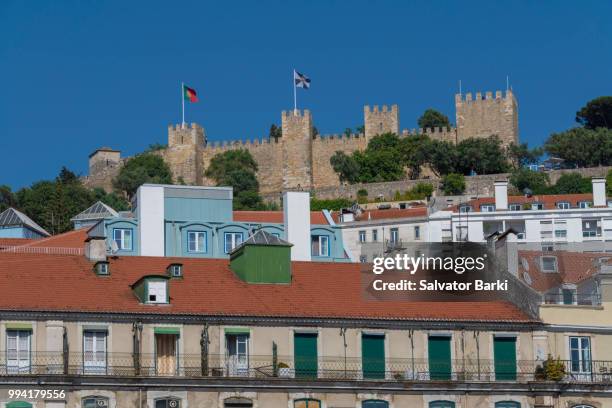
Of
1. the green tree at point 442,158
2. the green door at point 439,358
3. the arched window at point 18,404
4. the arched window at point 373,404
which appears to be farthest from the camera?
the green tree at point 442,158

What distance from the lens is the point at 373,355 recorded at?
58.9m

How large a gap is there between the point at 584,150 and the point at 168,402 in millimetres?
107795

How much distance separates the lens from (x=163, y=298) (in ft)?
189

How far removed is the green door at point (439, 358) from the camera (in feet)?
193

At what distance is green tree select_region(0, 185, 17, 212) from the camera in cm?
14550

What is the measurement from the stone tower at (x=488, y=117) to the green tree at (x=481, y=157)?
399 cm

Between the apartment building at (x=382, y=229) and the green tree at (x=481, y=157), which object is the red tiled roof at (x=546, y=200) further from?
the green tree at (x=481, y=157)

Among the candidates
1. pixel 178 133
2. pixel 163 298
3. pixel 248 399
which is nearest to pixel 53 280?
pixel 163 298

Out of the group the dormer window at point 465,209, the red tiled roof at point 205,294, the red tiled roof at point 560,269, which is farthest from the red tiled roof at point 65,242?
the dormer window at point 465,209

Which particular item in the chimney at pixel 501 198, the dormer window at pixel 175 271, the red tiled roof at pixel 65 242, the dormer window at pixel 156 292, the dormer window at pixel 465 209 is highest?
the chimney at pixel 501 198

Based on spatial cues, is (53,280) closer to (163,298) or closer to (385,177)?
(163,298)

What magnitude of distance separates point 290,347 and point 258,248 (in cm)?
463

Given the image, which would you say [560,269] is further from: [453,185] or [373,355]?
[453,185]

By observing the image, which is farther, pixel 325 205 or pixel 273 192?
pixel 273 192
